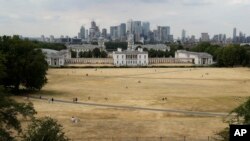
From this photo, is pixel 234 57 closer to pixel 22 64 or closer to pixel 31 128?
pixel 22 64

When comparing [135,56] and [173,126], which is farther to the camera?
[135,56]

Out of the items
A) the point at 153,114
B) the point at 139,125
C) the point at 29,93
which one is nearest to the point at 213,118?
the point at 153,114

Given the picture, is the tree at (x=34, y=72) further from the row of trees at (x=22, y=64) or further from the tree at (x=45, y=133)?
the tree at (x=45, y=133)

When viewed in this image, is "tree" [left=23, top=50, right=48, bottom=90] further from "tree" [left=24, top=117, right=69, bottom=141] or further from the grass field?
"tree" [left=24, top=117, right=69, bottom=141]

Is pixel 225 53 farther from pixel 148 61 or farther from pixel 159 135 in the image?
pixel 159 135

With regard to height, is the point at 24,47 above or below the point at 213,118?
above

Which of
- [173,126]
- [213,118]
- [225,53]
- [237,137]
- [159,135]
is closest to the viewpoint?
[237,137]

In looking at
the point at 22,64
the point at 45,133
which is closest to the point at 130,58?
the point at 22,64
